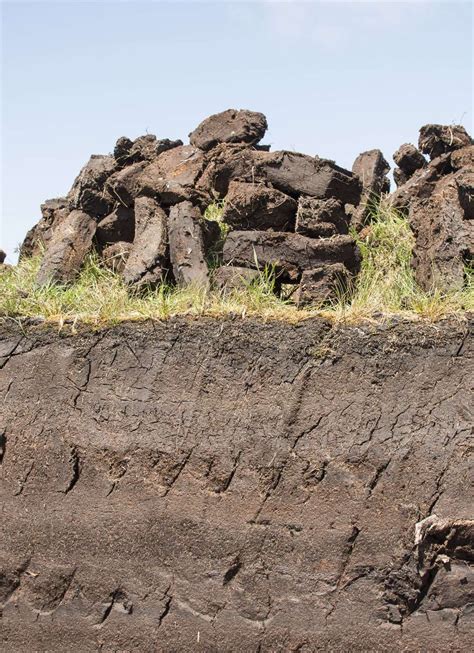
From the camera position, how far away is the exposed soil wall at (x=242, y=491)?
5.32 meters

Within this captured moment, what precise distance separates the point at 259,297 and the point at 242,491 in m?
1.19

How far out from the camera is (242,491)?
559 centimetres

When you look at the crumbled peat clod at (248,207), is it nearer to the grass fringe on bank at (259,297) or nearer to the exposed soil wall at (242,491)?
the grass fringe on bank at (259,297)

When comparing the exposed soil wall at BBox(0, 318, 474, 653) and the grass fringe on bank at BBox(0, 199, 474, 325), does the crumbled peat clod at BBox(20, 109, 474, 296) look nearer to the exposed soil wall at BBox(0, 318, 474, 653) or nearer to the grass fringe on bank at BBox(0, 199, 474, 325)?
the grass fringe on bank at BBox(0, 199, 474, 325)

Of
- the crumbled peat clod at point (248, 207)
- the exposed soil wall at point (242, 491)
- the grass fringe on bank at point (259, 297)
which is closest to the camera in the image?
the exposed soil wall at point (242, 491)

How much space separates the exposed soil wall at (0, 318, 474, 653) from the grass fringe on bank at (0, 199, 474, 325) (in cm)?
13

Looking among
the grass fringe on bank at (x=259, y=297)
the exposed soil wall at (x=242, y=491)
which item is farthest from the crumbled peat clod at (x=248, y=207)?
the exposed soil wall at (x=242, y=491)

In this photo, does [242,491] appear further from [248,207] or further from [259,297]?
[248,207]

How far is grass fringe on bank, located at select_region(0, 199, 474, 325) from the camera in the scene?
228 inches

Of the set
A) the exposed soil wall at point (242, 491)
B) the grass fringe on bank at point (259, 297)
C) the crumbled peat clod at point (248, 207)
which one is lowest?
the exposed soil wall at point (242, 491)

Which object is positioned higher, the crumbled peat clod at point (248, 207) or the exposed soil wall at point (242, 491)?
the crumbled peat clod at point (248, 207)

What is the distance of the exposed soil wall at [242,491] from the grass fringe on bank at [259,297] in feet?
0.43

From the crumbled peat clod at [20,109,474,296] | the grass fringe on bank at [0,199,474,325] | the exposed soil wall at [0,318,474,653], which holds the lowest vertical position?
the exposed soil wall at [0,318,474,653]

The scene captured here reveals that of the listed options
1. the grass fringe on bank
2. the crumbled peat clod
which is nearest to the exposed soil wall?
the grass fringe on bank
